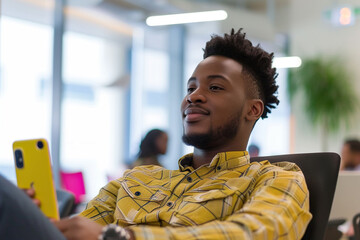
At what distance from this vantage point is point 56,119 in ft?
20.5

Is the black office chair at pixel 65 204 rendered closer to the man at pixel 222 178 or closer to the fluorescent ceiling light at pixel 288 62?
the man at pixel 222 178

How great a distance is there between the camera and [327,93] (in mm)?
7441

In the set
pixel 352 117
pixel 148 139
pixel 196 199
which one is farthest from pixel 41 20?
pixel 196 199

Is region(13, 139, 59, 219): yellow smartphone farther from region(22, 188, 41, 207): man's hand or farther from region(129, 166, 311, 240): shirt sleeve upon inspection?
region(129, 166, 311, 240): shirt sleeve

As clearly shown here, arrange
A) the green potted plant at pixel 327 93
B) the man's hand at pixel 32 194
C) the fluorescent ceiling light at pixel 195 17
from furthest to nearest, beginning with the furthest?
the green potted plant at pixel 327 93, the fluorescent ceiling light at pixel 195 17, the man's hand at pixel 32 194

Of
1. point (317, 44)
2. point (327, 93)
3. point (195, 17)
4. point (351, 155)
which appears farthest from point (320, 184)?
point (317, 44)

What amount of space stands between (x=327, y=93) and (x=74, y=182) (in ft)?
12.5

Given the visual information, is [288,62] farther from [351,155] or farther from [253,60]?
[253,60]

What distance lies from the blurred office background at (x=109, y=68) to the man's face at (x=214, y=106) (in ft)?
14.1

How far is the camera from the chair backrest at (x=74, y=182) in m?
5.59

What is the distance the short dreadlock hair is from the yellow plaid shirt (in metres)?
0.26

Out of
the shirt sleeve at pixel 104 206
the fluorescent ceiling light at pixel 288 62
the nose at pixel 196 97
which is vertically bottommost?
the shirt sleeve at pixel 104 206

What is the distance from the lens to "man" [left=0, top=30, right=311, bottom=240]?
1213 mm

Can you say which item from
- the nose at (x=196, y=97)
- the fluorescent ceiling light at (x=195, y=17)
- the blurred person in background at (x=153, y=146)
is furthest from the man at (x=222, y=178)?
the fluorescent ceiling light at (x=195, y=17)
